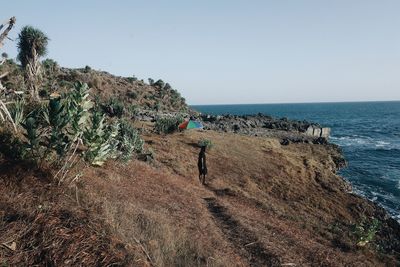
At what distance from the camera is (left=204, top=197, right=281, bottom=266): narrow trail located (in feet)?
31.1

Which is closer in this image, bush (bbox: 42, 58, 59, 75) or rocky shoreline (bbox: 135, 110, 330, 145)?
rocky shoreline (bbox: 135, 110, 330, 145)

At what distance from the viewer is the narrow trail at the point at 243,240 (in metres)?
9.48

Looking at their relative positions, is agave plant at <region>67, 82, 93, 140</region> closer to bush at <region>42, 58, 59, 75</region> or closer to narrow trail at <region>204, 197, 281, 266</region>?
narrow trail at <region>204, 197, 281, 266</region>

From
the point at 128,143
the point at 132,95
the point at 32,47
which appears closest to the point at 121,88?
the point at 132,95

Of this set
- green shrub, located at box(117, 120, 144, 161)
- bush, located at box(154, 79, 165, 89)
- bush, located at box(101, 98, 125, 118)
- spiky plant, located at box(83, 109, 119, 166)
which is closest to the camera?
spiky plant, located at box(83, 109, 119, 166)

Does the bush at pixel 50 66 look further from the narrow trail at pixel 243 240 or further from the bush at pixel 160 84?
the narrow trail at pixel 243 240

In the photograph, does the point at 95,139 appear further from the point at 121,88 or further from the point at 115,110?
the point at 121,88

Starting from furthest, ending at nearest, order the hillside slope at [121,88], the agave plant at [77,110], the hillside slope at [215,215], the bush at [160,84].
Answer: the bush at [160,84] → the hillside slope at [121,88] → the agave plant at [77,110] → the hillside slope at [215,215]

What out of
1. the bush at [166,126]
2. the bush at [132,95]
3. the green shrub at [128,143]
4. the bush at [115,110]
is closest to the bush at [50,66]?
the bush at [132,95]

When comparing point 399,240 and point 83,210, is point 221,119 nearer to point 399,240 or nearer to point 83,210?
point 399,240

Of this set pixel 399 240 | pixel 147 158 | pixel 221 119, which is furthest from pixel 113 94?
pixel 399 240

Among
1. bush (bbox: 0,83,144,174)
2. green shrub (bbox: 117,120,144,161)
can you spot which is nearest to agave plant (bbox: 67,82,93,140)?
bush (bbox: 0,83,144,174)

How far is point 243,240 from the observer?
10.8 meters

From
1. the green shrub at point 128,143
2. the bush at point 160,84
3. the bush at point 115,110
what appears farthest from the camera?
the bush at point 160,84
